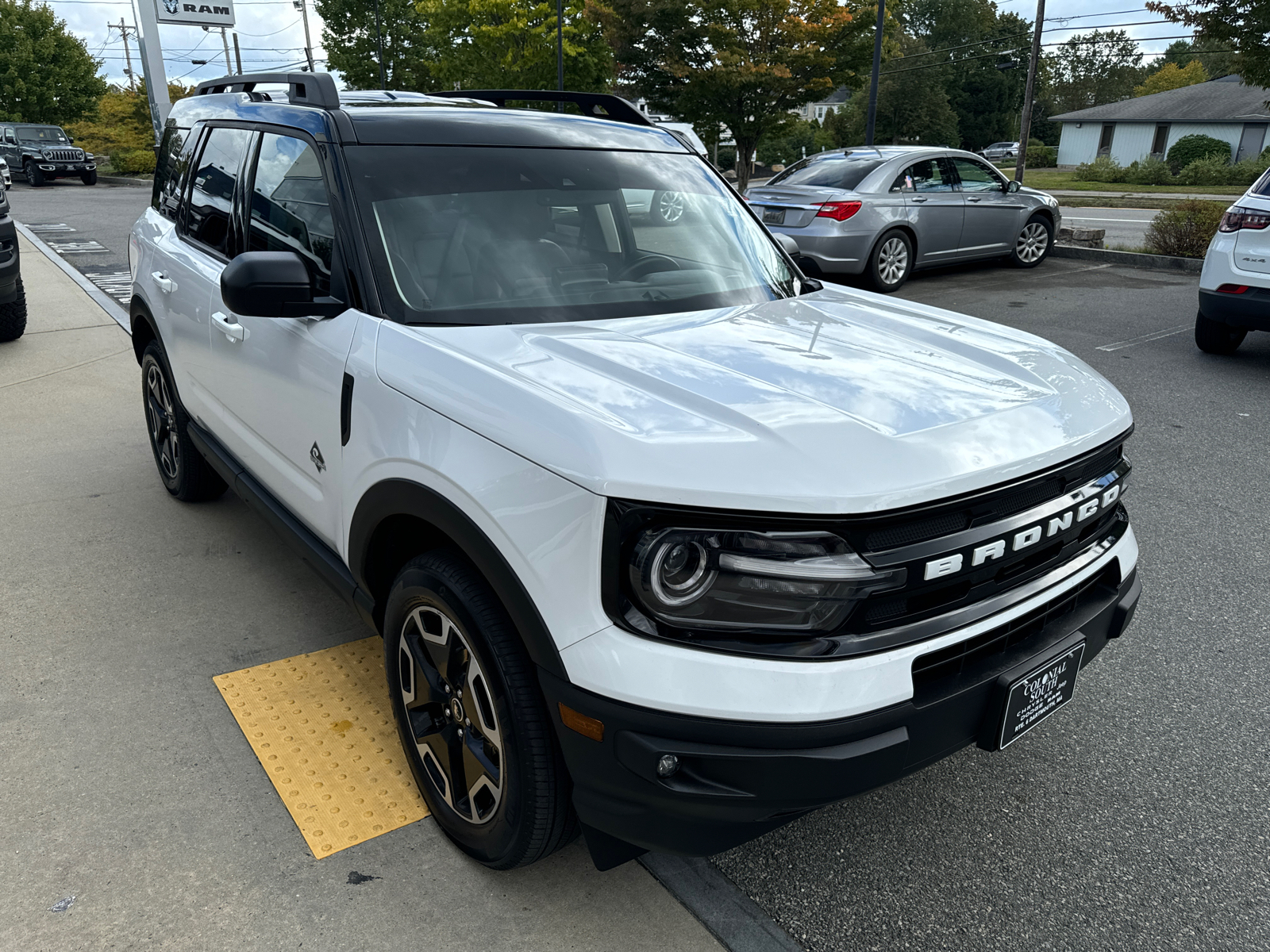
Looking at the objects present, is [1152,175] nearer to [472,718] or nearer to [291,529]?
[291,529]

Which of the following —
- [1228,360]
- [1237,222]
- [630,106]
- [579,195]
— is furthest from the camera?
[1228,360]

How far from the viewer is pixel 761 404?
200cm

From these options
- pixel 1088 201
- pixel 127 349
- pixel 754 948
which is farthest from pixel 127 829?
pixel 1088 201

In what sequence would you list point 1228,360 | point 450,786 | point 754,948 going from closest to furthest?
point 754,948 → point 450,786 → point 1228,360

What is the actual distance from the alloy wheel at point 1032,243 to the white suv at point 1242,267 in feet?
18.5

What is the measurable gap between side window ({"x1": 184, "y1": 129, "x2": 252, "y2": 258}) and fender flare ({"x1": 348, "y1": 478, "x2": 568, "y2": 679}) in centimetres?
154

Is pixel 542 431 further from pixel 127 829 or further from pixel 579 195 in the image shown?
pixel 127 829

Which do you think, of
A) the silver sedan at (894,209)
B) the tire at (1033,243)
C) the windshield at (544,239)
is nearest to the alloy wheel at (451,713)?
the windshield at (544,239)

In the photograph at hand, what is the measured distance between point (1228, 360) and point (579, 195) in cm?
677

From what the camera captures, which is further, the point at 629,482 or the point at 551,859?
the point at 551,859

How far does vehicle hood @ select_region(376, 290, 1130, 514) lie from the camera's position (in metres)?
1.76

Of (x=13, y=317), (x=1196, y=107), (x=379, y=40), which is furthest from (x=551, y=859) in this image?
(x=1196, y=107)

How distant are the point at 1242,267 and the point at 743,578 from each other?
6643 mm

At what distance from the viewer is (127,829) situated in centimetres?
249
